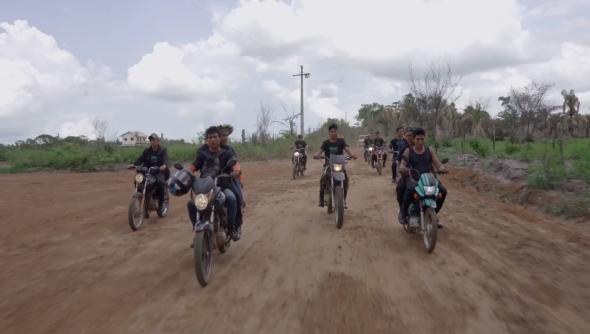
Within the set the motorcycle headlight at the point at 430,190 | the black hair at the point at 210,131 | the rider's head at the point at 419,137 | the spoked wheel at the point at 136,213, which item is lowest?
the spoked wheel at the point at 136,213

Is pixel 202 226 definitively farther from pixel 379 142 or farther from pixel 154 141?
pixel 379 142

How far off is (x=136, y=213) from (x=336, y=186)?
372 centimetres

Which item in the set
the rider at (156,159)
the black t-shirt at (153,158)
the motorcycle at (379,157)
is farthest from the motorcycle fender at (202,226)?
the motorcycle at (379,157)

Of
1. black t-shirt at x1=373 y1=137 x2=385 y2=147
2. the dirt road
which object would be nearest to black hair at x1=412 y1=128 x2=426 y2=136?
the dirt road

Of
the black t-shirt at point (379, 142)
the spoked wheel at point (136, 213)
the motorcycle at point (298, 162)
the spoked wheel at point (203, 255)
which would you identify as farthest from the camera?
the black t-shirt at point (379, 142)

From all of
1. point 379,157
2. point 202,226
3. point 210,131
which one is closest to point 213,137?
point 210,131

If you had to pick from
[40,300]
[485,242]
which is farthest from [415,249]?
[40,300]

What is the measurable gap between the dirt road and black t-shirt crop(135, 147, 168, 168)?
1.17 m

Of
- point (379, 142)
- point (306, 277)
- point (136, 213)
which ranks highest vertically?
point (379, 142)

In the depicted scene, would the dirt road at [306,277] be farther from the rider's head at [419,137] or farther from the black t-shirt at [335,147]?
the rider's head at [419,137]

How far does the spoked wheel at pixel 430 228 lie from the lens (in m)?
6.19

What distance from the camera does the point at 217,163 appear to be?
6074 millimetres

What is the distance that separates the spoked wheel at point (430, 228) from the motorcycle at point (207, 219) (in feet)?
9.16

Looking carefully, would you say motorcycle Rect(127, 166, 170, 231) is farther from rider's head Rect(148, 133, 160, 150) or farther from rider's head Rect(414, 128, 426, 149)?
rider's head Rect(414, 128, 426, 149)
